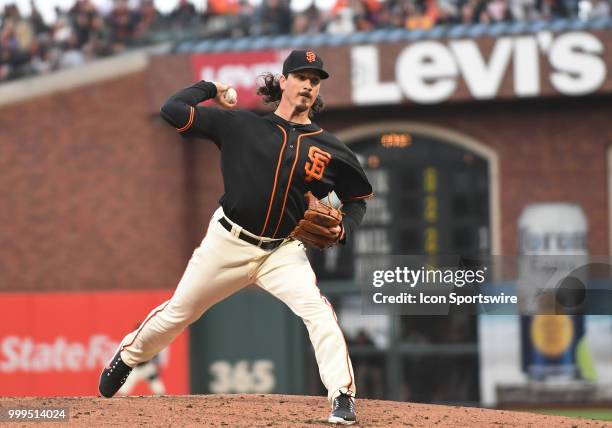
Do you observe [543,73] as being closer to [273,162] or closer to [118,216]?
[118,216]

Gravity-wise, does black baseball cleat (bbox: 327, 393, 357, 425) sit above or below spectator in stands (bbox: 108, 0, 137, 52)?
below

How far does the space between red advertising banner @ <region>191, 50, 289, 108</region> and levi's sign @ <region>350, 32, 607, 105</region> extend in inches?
51.1

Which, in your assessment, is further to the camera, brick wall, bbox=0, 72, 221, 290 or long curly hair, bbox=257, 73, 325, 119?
brick wall, bbox=0, 72, 221, 290

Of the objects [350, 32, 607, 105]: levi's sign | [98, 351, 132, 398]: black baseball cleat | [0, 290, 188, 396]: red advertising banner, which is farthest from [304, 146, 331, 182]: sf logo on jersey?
[350, 32, 607, 105]: levi's sign

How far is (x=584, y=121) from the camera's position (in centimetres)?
1728

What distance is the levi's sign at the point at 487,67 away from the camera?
649 inches

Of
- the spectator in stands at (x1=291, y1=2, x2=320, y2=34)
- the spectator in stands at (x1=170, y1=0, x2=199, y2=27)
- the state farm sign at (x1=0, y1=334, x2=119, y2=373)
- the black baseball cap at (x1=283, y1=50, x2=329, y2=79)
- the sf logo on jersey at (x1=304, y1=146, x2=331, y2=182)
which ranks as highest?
the spectator in stands at (x1=170, y1=0, x2=199, y2=27)

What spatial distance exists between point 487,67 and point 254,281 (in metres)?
10.6

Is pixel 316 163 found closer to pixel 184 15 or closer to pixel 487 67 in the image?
pixel 487 67

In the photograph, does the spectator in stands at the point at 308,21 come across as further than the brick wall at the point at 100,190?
No

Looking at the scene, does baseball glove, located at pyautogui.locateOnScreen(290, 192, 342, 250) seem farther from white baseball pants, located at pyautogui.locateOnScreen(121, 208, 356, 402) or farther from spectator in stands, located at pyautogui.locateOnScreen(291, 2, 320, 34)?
spectator in stands, located at pyautogui.locateOnScreen(291, 2, 320, 34)

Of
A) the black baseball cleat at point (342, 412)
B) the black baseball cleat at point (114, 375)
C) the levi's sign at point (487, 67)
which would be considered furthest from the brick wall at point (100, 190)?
the black baseball cleat at point (342, 412)

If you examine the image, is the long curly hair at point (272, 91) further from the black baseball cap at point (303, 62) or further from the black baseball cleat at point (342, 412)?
the black baseball cleat at point (342, 412)

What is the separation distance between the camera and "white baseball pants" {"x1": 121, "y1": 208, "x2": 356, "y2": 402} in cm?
643
